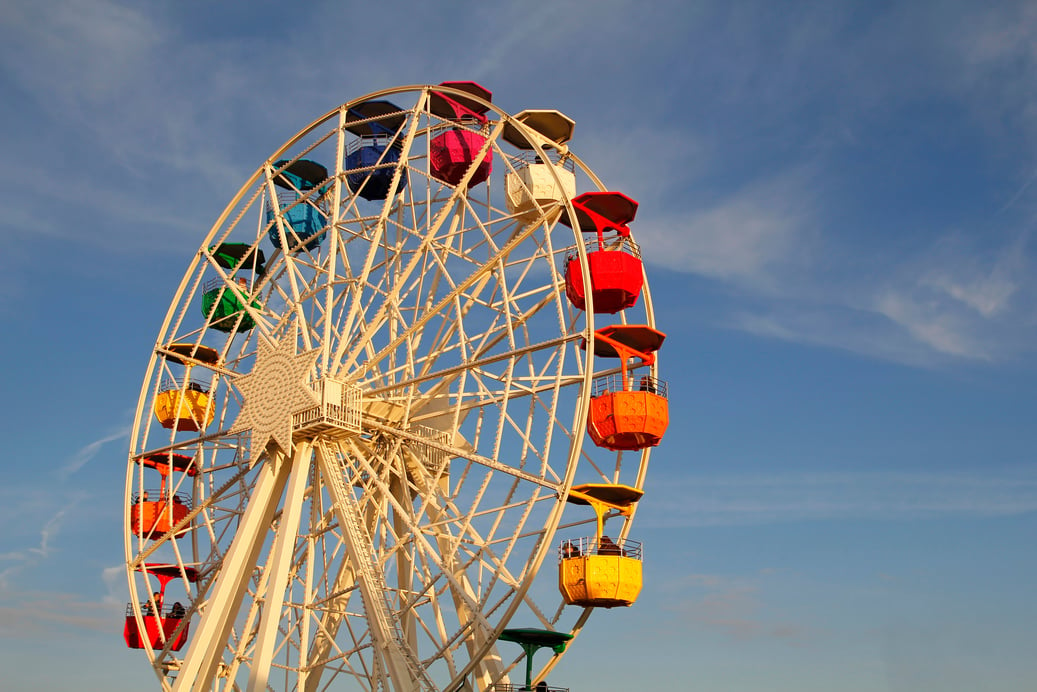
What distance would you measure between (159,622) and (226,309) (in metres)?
7.59

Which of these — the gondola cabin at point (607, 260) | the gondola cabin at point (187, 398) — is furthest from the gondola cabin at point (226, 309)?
the gondola cabin at point (607, 260)

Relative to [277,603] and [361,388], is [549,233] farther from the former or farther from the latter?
[277,603]

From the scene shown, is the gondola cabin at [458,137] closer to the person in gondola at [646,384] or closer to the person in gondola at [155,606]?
the person in gondola at [646,384]

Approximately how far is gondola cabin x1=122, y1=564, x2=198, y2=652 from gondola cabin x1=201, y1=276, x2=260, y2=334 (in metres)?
5.71

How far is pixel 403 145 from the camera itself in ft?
83.5

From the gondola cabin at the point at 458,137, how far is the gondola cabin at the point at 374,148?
0.83m

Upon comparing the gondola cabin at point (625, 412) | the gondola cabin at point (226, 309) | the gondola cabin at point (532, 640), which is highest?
the gondola cabin at point (226, 309)

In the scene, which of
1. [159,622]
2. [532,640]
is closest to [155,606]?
[159,622]

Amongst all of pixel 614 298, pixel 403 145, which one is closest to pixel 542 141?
pixel 403 145

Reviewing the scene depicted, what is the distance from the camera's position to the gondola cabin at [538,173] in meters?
26.1

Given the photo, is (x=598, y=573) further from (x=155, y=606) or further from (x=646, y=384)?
(x=155, y=606)

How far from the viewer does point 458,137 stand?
84.9ft

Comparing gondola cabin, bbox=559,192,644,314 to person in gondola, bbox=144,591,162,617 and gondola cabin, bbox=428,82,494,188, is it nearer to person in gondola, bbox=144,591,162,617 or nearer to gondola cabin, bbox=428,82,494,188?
gondola cabin, bbox=428,82,494,188

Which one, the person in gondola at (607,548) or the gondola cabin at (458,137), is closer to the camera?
the person in gondola at (607,548)
